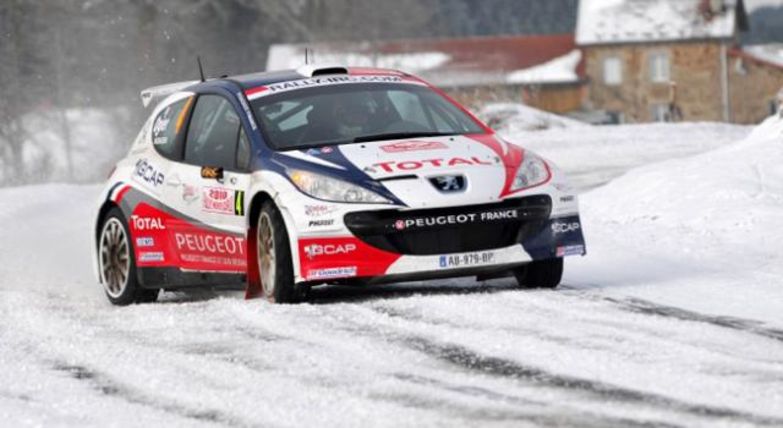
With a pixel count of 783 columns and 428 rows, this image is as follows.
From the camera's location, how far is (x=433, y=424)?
6332mm

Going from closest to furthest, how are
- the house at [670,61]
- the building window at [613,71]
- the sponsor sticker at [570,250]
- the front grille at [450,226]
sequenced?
the front grille at [450,226] → the sponsor sticker at [570,250] → the house at [670,61] → the building window at [613,71]

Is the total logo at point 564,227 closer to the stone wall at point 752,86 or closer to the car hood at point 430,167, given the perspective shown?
the car hood at point 430,167

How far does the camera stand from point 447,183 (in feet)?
33.4

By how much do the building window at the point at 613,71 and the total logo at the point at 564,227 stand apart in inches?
3295

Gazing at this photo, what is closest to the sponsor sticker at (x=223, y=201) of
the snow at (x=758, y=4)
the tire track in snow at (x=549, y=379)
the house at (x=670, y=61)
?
the tire track in snow at (x=549, y=379)

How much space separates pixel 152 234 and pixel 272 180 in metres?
1.68

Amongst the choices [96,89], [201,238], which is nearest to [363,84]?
[201,238]

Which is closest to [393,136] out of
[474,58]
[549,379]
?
[549,379]

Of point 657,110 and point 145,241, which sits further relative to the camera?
point 657,110

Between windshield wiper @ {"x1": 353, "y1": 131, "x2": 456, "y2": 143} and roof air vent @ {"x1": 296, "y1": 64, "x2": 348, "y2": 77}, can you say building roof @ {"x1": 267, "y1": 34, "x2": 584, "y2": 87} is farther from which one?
windshield wiper @ {"x1": 353, "y1": 131, "x2": 456, "y2": 143}

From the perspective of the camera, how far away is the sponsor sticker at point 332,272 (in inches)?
397

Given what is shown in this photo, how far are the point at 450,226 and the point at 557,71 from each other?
85125 mm

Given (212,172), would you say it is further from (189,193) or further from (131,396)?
(131,396)

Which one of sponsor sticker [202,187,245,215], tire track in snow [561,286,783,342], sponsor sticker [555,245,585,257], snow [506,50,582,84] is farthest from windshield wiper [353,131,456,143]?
snow [506,50,582,84]
